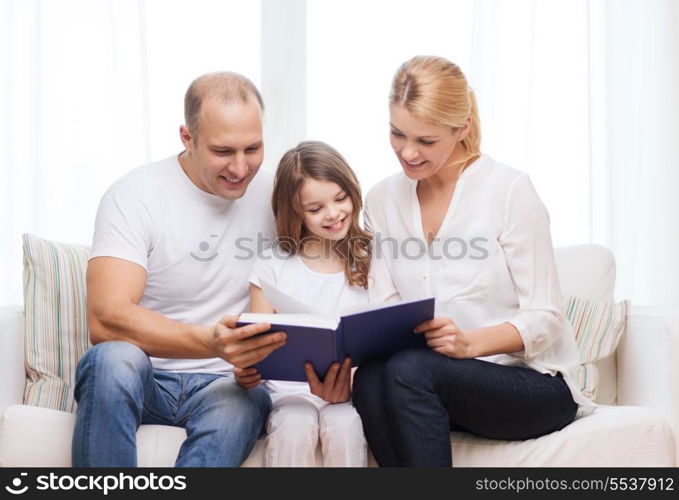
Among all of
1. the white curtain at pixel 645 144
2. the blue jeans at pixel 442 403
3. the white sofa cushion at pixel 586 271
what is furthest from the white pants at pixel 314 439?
the white curtain at pixel 645 144

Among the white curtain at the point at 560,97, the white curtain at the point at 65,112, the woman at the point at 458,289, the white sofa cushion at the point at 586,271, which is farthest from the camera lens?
the white curtain at the point at 560,97

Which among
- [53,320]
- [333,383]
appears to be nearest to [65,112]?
[53,320]

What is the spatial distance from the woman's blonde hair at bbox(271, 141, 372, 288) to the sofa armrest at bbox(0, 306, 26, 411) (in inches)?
27.5

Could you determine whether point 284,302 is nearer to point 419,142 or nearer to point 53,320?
point 419,142

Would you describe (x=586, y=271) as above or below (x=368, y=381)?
above

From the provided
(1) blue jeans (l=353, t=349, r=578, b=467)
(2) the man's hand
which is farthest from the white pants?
(2) the man's hand

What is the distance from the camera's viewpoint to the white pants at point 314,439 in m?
1.85

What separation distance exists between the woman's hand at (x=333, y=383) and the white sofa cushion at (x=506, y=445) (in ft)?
0.65

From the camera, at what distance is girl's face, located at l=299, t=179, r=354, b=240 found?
2158mm

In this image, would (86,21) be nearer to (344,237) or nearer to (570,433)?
(344,237)

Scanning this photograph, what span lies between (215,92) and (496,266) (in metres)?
0.79

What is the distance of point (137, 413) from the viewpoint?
1812 mm

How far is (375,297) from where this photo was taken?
2.15 meters

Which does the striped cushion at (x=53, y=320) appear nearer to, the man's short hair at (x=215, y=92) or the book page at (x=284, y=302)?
the man's short hair at (x=215, y=92)
